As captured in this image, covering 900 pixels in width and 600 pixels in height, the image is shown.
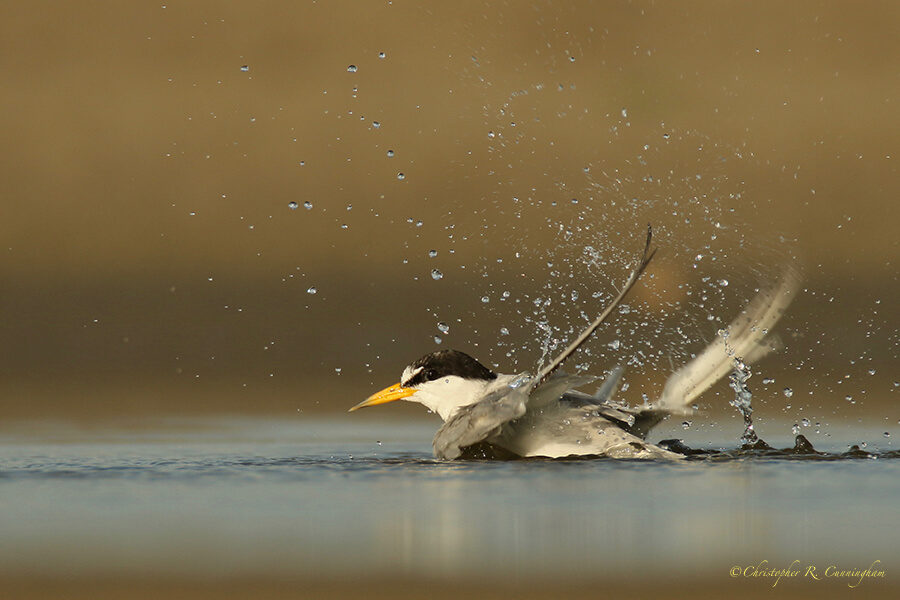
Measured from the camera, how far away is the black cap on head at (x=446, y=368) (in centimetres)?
937

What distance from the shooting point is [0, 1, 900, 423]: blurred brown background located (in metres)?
14.4

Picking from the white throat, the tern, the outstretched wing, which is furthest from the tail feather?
the white throat

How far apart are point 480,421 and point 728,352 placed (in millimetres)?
1450

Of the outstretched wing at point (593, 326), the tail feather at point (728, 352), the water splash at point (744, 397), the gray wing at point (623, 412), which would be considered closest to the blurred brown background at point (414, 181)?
the water splash at point (744, 397)

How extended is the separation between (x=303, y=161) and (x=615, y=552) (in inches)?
459

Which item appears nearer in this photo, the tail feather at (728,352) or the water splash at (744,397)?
the tail feather at (728,352)

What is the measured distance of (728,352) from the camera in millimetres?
8648

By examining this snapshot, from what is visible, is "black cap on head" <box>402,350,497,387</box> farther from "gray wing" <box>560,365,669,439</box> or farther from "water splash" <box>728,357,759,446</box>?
"water splash" <box>728,357,759,446</box>

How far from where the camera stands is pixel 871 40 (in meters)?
20.0

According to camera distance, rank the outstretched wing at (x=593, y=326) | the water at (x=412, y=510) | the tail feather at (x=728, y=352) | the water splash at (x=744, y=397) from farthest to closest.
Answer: the water splash at (x=744, y=397) → the tail feather at (x=728, y=352) → the outstretched wing at (x=593, y=326) → the water at (x=412, y=510)

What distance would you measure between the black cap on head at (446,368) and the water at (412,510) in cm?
44

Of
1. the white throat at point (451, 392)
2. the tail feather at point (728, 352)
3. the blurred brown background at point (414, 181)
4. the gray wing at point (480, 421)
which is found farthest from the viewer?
the blurred brown background at point (414, 181)

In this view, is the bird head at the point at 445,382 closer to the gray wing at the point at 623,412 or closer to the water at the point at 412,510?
the water at the point at 412,510

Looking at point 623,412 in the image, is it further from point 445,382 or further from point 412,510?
point 412,510
